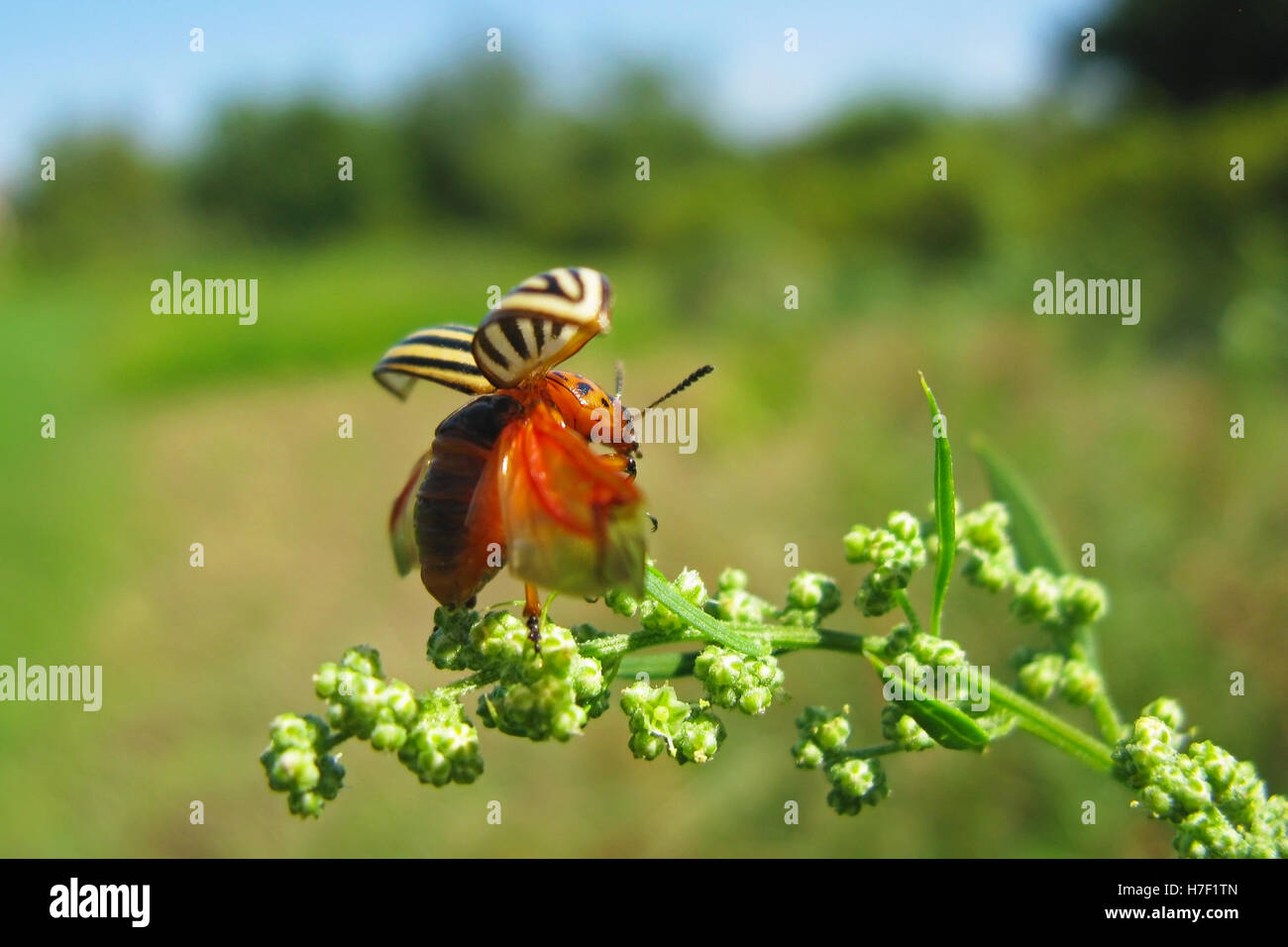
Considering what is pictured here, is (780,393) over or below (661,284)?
below

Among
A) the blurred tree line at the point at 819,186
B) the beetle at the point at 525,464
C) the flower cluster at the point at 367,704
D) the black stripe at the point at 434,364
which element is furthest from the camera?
the blurred tree line at the point at 819,186

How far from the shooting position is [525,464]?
116cm

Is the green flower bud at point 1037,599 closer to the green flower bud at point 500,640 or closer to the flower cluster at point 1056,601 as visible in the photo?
the flower cluster at point 1056,601

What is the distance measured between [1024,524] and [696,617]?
0.91 metres

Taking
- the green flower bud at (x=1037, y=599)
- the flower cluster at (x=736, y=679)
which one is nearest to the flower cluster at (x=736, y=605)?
the flower cluster at (x=736, y=679)

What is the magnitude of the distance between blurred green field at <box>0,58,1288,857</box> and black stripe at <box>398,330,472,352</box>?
440mm

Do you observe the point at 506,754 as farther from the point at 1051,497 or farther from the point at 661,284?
the point at 661,284

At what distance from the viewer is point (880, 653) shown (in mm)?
1356

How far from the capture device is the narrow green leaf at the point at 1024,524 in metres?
1.78

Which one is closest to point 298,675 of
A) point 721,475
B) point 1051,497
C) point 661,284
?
point 721,475

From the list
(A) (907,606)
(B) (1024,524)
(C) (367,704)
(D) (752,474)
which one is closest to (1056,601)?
(B) (1024,524)

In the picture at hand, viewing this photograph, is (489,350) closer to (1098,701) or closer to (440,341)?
(440,341)

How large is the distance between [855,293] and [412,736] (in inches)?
631

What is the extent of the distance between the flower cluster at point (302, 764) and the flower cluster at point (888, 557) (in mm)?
744
